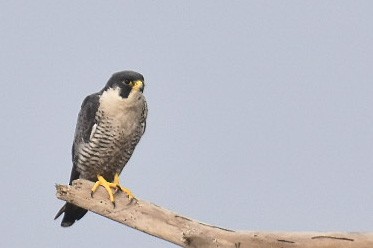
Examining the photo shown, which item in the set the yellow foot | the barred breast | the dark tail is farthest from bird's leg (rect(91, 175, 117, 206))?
the dark tail

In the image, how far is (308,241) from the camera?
14.9 feet

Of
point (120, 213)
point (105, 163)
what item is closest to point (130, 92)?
point (105, 163)

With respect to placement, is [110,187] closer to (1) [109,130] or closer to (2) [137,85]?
(1) [109,130]

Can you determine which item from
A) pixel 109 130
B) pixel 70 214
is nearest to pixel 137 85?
pixel 109 130

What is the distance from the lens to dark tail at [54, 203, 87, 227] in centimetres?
639

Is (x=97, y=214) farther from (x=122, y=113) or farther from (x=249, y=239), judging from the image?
(x=249, y=239)

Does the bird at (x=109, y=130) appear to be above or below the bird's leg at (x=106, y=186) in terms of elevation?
above

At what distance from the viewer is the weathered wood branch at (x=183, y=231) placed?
14.9 ft

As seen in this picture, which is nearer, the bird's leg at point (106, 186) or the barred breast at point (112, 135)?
the bird's leg at point (106, 186)

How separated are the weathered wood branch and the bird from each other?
34 centimetres

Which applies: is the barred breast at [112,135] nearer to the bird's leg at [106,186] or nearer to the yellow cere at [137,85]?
the yellow cere at [137,85]

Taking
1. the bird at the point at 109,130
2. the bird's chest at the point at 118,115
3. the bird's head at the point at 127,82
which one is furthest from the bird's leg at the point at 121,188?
the bird's head at the point at 127,82

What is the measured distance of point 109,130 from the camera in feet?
20.3

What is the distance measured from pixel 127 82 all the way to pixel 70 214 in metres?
1.24
